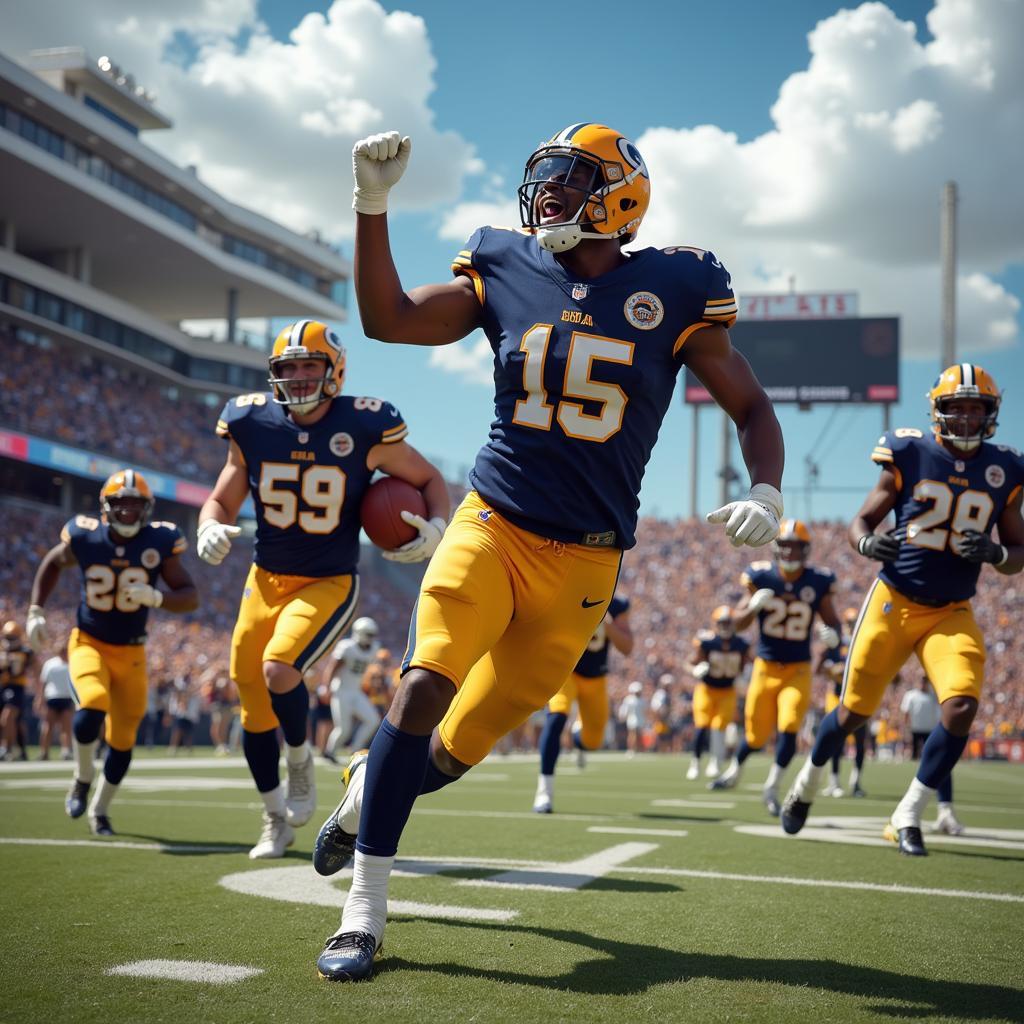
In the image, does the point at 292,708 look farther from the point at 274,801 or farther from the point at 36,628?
the point at 36,628

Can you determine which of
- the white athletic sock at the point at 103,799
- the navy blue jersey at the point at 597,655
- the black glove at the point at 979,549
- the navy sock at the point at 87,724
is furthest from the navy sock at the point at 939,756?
the navy sock at the point at 87,724

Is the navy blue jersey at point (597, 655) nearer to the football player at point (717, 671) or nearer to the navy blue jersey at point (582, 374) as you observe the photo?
the football player at point (717, 671)

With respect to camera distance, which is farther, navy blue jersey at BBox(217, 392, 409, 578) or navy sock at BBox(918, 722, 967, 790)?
navy sock at BBox(918, 722, 967, 790)

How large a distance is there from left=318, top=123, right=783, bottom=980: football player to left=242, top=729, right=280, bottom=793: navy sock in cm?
176

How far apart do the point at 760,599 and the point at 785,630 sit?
30 cm

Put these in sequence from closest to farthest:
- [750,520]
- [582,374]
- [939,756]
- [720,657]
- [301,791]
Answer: [750,520] → [582,374] → [301,791] → [939,756] → [720,657]

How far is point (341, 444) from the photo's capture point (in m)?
5.14

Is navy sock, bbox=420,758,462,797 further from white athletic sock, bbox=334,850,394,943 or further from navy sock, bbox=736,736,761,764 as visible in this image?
navy sock, bbox=736,736,761,764

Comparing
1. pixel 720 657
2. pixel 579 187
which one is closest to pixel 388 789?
pixel 579 187

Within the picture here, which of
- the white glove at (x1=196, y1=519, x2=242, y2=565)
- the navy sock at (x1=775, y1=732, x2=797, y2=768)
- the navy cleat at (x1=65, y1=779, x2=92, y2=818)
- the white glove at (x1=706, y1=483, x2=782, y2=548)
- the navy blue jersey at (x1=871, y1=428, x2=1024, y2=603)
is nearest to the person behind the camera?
the white glove at (x1=706, y1=483, x2=782, y2=548)

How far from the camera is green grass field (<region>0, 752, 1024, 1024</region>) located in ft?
8.23

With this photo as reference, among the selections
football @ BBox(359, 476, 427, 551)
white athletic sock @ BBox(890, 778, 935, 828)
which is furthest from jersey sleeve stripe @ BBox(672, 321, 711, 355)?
white athletic sock @ BBox(890, 778, 935, 828)

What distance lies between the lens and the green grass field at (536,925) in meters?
2.51

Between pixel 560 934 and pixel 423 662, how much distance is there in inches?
39.2
